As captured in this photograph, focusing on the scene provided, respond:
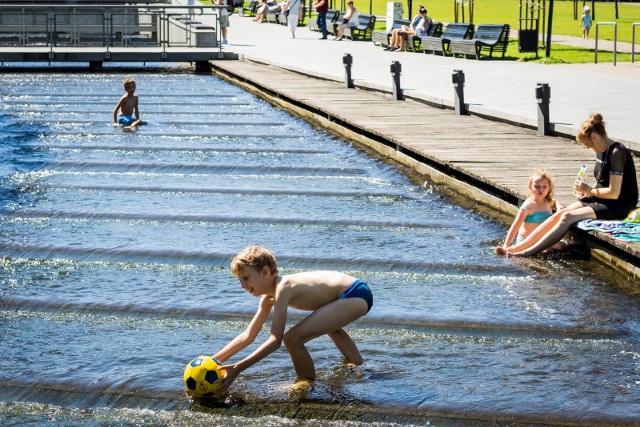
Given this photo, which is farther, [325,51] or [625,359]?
[325,51]

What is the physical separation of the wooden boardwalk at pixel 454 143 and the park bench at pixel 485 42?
A: 8.91 m

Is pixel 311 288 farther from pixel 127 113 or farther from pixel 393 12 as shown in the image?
pixel 393 12

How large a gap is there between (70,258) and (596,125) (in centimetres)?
500

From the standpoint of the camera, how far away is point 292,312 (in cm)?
938

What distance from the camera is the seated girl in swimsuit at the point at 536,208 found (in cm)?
1091

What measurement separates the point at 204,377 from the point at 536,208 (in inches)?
194

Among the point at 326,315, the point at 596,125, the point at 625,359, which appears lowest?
the point at 625,359

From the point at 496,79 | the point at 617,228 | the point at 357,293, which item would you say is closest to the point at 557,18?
the point at 496,79

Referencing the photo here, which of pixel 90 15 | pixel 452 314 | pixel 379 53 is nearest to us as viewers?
pixel 452 314

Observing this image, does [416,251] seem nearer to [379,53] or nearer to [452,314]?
[452,314]

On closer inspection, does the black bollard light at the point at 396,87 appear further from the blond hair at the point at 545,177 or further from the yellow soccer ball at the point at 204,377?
the yellow soccer ball at the point at 204,377

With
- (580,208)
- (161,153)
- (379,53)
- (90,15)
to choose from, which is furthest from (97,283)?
(379,53)

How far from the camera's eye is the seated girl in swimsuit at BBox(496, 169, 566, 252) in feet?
35.8

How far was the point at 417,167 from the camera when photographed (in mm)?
16094
